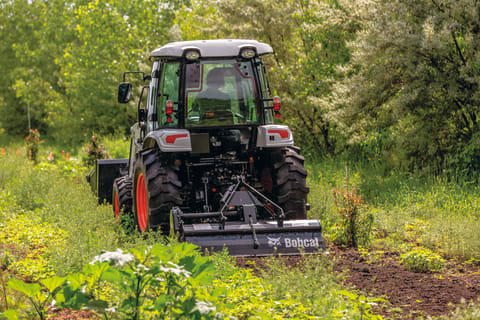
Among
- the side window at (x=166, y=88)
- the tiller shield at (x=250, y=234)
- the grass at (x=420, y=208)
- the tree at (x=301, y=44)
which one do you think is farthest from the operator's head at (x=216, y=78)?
the tree at (x=301, y=44)

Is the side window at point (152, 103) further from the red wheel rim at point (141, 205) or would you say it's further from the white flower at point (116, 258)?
the white flower at point (116, 258)

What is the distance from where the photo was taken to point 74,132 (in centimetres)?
2598

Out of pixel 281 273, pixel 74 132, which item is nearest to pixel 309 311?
pixel 281 273

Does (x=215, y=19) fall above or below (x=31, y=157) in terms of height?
above

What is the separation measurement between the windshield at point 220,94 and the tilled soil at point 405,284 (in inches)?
77.9

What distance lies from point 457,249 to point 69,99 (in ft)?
79.0

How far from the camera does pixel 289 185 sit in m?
7.69

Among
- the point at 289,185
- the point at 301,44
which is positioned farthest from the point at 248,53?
the point at 301,44

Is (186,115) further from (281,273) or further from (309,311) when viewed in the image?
(309,311)

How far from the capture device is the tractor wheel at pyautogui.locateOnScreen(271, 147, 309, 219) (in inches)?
301

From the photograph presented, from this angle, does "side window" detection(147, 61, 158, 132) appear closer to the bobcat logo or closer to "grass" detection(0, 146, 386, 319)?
"grass" detection(0, 146, 386, 319)

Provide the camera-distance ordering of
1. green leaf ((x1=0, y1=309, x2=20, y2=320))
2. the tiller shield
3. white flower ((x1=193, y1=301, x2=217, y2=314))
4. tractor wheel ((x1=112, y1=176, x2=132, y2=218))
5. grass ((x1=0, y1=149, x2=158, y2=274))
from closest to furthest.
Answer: white flower ((x1=193, y1=301, x2=217, y2=314)), green leaf ((x1=0, y1=309, x2=20, y2=320)), grass ((x1=0, y1=149, x2=158, y2=274)), the tiller shield, tractor wheel ((x1=112, y1=176, x2=132, y2=218))

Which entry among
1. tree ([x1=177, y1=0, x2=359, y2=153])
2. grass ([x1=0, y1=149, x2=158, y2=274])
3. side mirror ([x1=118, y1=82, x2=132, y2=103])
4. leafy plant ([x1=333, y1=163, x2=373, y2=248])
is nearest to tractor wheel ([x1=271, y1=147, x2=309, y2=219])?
leafy plant ([x1=333, y1=163, x2=373, y2=248])

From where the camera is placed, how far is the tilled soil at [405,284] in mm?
Result: 5213
